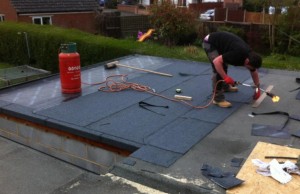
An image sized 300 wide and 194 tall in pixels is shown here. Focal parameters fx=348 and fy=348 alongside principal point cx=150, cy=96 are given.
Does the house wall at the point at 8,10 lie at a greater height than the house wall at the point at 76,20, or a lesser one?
greater

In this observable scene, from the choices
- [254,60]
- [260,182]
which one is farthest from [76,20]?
[260,182]

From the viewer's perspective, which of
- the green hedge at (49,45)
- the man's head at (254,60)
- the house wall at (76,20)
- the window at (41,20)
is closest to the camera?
the man's head at (254,60)

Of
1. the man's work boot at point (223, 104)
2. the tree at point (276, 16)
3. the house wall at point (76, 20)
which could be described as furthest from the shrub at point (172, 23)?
the house wall at point (76, 20)

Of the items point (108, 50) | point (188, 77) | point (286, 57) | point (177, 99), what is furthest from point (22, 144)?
point (286, 57)

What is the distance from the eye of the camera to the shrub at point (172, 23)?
10555 millimetres

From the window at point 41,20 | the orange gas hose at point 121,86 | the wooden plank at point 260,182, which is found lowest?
the wooden plank at point 260,182

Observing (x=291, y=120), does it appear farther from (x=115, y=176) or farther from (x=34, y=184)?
(x=34, y=184)

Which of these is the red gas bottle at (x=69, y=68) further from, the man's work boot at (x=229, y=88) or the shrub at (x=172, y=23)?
the shrub at (x=172, y=23)

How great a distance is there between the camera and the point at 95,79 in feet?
22.7

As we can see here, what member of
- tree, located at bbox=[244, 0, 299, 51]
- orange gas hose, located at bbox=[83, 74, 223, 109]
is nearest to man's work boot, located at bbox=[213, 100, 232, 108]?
orange gas hose, located at bbox=[83, 74, 223, 109]

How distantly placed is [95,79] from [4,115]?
1.92 m

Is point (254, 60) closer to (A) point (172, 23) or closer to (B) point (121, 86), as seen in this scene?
(B) point (121, 86)

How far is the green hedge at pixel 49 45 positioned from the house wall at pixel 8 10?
16.4ft

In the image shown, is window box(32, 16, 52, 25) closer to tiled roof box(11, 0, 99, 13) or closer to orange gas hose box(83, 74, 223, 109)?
tiled roof box(11, 0, 99, 13)
